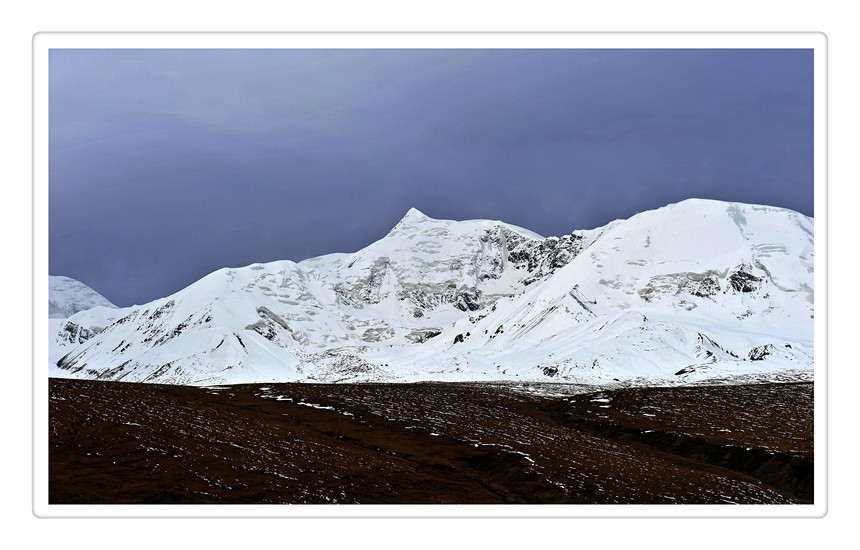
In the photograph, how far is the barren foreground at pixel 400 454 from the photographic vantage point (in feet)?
75.1

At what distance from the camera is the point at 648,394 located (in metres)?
79.4

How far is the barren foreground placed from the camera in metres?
22.9

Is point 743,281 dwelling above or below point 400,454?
above

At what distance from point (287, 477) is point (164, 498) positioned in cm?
438

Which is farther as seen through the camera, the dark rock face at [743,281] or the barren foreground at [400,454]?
the dark rock face at [743,281]

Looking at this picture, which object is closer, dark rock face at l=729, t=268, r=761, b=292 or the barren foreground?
the barren foreground

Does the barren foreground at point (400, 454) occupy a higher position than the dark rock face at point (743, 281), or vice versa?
the dark rock face at point (743, 281)

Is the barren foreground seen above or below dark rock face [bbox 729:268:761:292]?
below

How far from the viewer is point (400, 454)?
112 feet

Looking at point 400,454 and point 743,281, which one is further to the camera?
point 743,281
